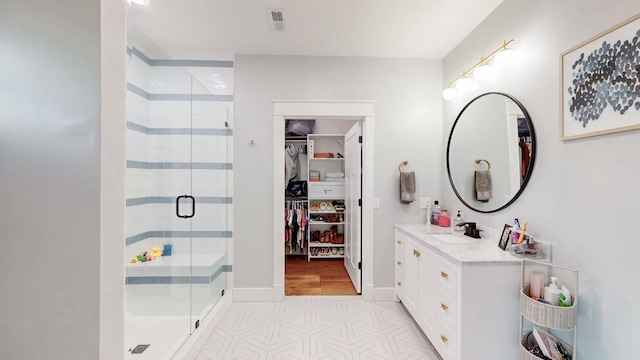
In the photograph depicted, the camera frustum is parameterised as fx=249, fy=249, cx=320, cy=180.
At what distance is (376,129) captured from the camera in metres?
2.83

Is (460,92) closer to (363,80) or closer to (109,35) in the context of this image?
(363,80)

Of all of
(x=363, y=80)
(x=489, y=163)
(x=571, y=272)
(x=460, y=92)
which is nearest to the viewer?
(x=571, y=272)

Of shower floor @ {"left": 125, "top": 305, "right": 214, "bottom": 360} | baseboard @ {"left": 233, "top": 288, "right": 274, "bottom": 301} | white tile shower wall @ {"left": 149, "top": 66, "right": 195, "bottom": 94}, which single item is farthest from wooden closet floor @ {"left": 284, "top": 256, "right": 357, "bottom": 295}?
white tile shower wall @ {"left": 149, "top": 66, "right": 195, "bottom": 94}

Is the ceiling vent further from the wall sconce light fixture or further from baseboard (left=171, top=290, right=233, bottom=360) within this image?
baseboard (left=171, top=290, right=233, bottom=360)

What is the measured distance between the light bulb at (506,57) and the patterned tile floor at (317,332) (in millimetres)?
2263

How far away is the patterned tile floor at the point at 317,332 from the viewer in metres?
1.96

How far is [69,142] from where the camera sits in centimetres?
52

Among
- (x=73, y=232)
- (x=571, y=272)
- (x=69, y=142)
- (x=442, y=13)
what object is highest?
(x=442, y=13)

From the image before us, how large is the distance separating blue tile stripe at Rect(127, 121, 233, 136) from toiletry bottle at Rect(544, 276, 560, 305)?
287cm

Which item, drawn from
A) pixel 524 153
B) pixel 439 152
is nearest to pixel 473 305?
pixel 524 153

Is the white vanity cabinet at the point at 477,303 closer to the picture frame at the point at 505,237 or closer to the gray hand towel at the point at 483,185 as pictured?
the picture frame at the point at 505,237

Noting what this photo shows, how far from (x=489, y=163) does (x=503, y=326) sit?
1186mm

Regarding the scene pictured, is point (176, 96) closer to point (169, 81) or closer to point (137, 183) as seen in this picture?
point (169, 81)

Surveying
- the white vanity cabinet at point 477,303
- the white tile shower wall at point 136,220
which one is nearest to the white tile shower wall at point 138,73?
the white tile shower wall at point 136,220
